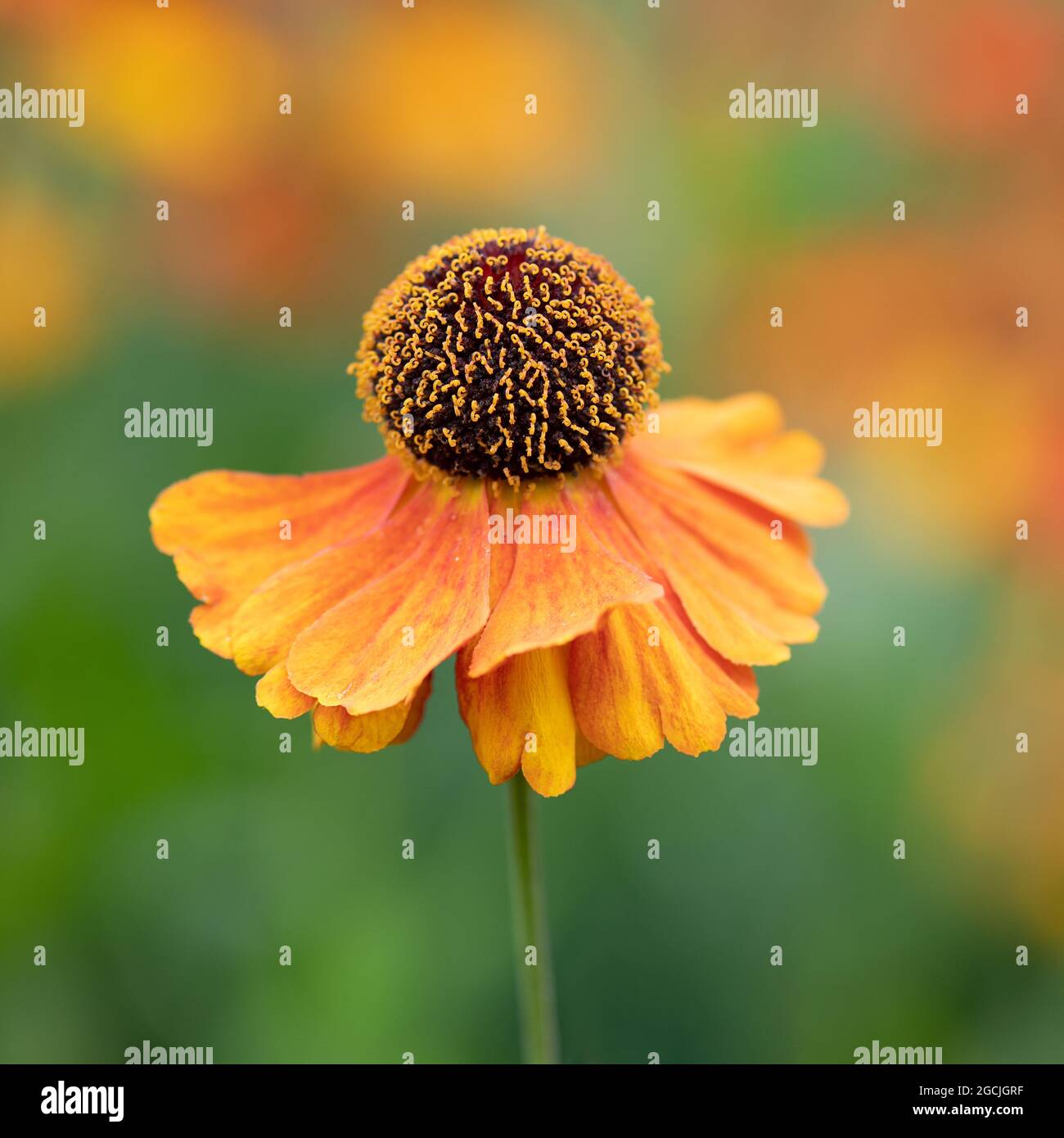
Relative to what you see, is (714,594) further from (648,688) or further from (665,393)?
(665,393)

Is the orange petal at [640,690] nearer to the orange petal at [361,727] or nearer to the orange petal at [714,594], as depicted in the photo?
the orange petal at [714,594]

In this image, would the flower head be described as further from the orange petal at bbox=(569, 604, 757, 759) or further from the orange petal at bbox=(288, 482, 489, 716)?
the orange petal at bbox=(569, 604, 757, 759)

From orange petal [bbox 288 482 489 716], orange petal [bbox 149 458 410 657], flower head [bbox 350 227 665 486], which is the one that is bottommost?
orange petal [bbox 288 482 489 716]

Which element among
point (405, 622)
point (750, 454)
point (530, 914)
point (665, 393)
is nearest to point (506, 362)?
point (405, 622)

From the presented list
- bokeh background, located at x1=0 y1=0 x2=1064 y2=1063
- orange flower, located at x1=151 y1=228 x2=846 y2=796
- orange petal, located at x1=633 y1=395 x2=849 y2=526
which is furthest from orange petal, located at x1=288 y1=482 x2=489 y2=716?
bokeh background, located at x1=0 y1=0 x2=1064 y2=1063

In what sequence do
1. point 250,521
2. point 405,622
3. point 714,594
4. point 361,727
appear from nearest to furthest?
point 361,727, point 405,622, point 714,594, point 250,521

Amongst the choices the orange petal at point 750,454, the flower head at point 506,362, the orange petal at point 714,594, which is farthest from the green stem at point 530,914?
the orange petal at point 750,454
